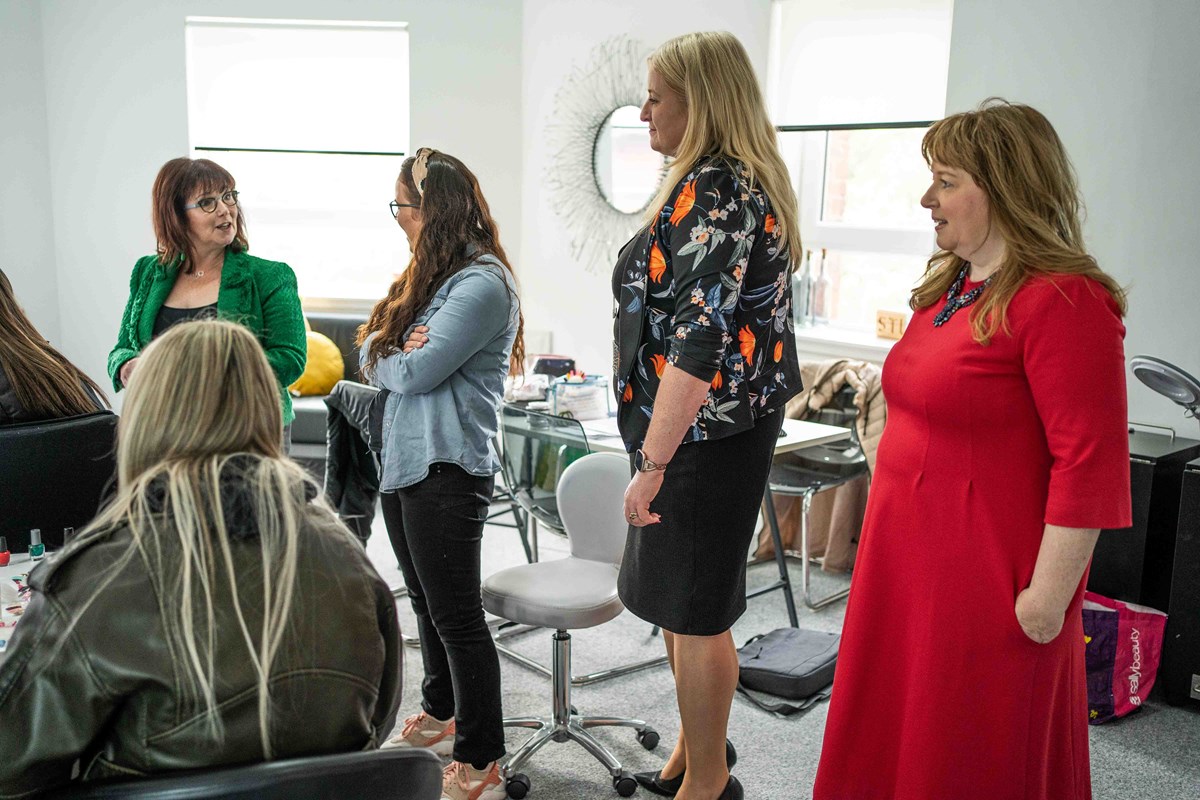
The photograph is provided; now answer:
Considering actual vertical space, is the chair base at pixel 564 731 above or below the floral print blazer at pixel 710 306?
below

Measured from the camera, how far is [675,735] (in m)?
2.76

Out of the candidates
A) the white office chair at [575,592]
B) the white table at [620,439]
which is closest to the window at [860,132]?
the white table at [620,439]

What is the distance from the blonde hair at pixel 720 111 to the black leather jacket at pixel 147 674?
1.06 m

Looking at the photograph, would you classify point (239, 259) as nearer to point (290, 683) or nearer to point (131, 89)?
point (290, 683)

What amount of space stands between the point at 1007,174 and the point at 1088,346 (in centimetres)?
30

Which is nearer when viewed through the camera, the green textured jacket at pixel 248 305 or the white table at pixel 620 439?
the green textured jacket at pixel 248 305

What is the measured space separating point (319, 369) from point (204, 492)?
4094mm

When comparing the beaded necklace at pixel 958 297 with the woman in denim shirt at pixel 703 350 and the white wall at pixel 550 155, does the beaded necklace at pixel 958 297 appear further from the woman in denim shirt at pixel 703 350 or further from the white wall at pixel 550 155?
the white wall at pixel 550 155

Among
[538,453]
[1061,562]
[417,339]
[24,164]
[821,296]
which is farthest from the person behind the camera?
[24,164]

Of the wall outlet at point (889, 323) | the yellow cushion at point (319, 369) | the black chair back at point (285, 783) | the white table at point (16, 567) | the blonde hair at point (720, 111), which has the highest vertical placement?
the blonde hair at point (720, 111)

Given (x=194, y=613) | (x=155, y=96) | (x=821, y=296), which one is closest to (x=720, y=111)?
(x=194, y=613)

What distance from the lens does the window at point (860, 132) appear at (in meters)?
4.21

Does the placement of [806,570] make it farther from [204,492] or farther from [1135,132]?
[204,492]

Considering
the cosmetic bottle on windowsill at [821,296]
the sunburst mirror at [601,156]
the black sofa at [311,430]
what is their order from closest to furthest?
1. the black sofa at [311,430]
2. the cosmetic bottle on windowsill at [821,296]
3. the sunburst mirror at [601,156]
